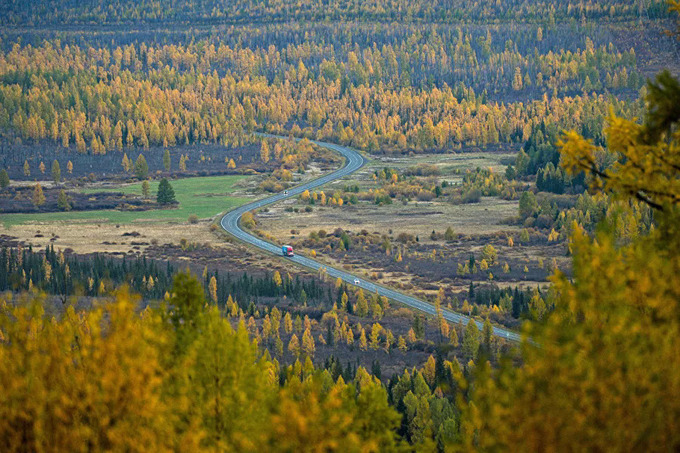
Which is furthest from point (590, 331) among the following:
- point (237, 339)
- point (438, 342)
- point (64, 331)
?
point (438, 342)

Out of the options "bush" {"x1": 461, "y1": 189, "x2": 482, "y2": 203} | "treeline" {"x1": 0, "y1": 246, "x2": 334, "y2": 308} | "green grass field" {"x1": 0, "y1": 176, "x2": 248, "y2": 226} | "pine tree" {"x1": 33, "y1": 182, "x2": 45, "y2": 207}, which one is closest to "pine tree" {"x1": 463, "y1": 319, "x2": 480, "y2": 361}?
"treeline" {"x1": 0, "y1": 246, "x2": 334, "y2": 308}

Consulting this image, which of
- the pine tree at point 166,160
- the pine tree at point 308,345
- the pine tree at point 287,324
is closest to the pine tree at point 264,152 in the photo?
the pine tree at point 166,160

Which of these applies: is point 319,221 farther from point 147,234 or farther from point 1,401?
point 1,401

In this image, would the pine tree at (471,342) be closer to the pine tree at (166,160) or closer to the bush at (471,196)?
the bush at (471,196)

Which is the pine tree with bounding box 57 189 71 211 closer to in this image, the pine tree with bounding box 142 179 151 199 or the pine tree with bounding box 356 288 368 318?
the pine tree with bounding box 142 179 151 199

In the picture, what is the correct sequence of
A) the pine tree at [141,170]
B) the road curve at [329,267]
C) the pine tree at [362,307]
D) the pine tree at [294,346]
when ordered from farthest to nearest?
the pine tree at [141,170]
the pine tree at [362,307]
the road curve at [329,267]
the pine tree at [294,346]

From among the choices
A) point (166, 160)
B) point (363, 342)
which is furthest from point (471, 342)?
point (166, 160)
